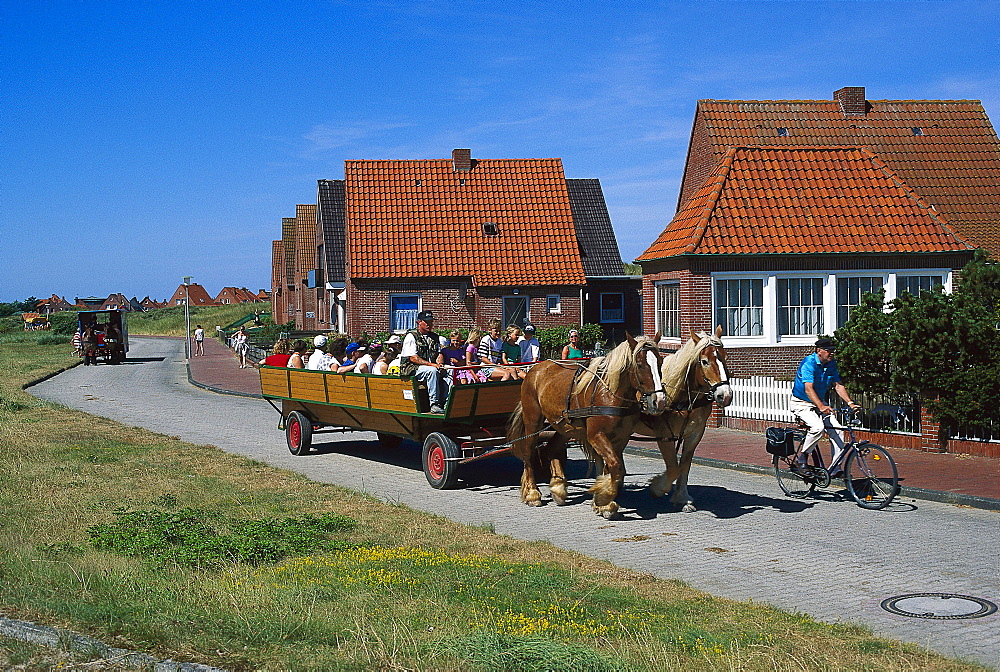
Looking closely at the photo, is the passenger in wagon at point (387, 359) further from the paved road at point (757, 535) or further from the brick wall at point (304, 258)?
the brick wall at point (304, 258)

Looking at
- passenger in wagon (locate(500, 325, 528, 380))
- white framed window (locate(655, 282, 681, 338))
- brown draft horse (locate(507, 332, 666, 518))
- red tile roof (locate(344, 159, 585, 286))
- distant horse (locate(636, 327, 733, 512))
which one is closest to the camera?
distant horse (locate(636, 327, 733, 512))

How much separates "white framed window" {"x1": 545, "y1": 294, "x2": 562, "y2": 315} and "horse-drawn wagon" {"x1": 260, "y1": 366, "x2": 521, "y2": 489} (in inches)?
961

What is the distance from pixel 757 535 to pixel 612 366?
2149mm

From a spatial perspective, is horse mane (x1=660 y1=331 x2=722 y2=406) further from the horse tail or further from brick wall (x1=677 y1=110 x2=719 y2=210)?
brick wall (x1=677 y1=110 x2=719 y2=210)

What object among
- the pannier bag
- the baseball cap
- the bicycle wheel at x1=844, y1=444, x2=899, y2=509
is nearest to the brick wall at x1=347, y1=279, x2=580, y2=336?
the pannier bag

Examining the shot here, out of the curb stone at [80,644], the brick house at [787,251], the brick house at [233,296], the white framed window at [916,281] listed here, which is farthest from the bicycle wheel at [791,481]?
the brick house at [233,296]

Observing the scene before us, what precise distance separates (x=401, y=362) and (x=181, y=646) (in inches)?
314

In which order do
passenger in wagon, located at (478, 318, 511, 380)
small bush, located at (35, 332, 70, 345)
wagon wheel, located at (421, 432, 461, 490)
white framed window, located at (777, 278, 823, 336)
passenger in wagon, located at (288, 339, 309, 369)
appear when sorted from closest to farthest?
wagon wheel, located at (421, 432, 461, 490), passenger in wagon, located at (478, 318, 511, 380), passenger in wagon, located at (288, 339, 309, 369), white framed window, located at (777, 278, 823, 336), small bush, located at (35, 332, 70, 345)

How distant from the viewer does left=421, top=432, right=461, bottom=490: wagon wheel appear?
478 inches

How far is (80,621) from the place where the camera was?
601cm

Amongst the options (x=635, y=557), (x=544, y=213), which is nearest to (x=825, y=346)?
(x=635, y=557)

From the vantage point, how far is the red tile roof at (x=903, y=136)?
30.1m

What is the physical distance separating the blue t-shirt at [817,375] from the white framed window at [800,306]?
459 inches

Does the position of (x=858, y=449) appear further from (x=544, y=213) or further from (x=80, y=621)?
(x=544, y=213)
